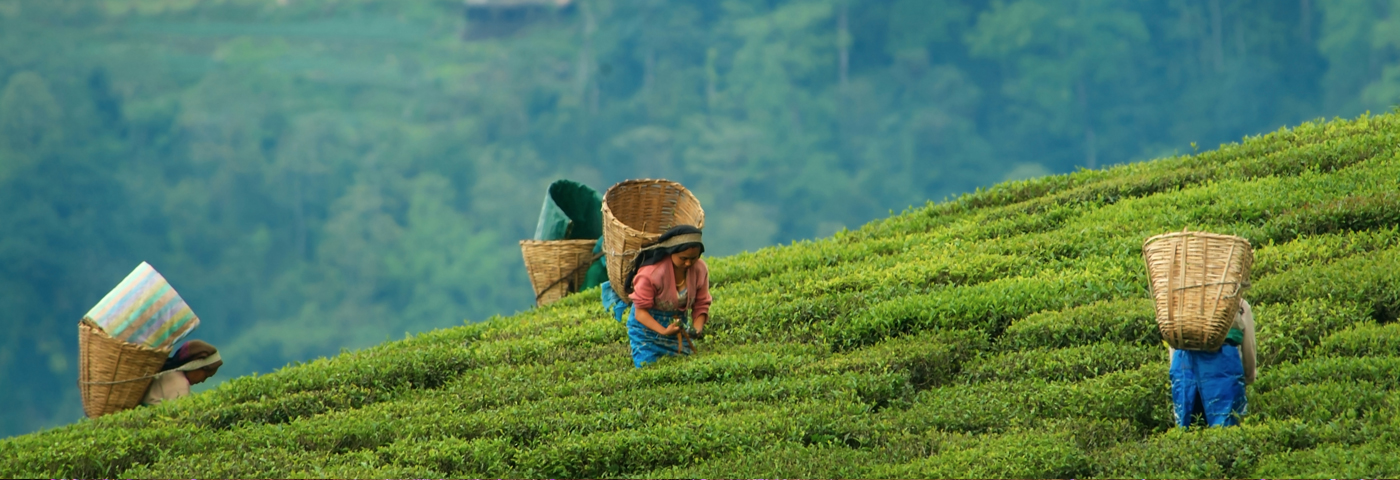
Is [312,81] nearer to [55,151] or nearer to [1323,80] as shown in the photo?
[55,151]

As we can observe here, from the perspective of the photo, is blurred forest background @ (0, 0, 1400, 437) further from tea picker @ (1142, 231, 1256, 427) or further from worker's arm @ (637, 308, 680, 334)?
tea picker @ (1142, 231, 1256, 427)

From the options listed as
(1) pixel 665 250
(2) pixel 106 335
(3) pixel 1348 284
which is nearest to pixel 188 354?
(2) pixel 106 335

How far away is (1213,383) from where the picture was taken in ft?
23.3

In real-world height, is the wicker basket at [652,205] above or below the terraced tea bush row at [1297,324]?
above

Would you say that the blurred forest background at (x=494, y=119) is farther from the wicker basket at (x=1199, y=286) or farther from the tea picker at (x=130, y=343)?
the wicker basket at (x=1199, y=286)

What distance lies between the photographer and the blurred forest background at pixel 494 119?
8069cm

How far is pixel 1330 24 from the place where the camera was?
3231 inches

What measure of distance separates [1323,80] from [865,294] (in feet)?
269

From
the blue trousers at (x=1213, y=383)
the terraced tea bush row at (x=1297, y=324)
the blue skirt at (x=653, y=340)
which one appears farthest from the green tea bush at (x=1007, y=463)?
the blue skirt at (x=653, y=340)

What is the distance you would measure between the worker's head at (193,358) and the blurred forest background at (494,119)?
6831 centimetres

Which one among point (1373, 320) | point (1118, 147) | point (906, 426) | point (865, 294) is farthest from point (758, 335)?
point (1118, 147)

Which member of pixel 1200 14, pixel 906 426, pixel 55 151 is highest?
pixel 1200 14

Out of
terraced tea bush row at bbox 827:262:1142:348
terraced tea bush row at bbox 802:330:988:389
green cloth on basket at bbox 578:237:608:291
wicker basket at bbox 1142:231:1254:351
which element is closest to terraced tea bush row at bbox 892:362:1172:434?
terraced tea bush row at bbox 802:330:988:389

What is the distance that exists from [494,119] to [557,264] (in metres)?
81.5
